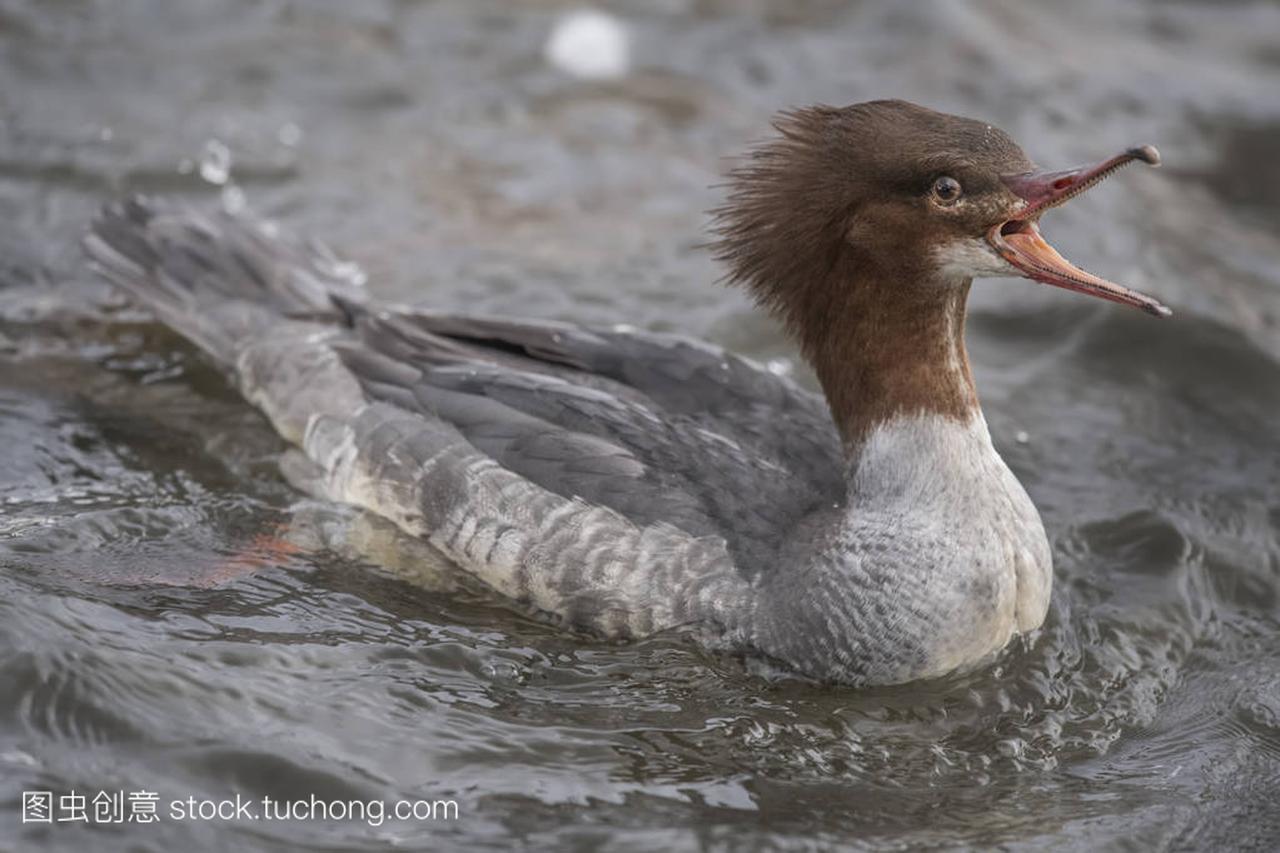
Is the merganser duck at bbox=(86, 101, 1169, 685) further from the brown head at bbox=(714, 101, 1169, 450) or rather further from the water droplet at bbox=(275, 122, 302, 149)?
the water droplet at bbox=(275, 122, 302, 149)

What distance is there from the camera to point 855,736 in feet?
16.8

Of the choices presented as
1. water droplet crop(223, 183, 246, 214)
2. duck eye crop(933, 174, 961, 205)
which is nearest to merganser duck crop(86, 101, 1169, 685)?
duck eye crop(933, 174, 961, 205)

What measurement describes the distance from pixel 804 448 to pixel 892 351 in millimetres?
569

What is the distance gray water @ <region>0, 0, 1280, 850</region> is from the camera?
4.82m

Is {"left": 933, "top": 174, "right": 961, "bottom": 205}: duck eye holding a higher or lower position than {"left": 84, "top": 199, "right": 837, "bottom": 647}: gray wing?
higher

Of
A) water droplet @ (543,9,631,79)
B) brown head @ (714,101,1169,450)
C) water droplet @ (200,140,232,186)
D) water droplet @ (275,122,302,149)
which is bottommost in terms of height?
brown head @ (714,101,1169,450)

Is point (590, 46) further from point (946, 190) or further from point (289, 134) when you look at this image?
point (946, 190)

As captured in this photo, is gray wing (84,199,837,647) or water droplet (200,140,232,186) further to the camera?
water droplet (200,140,232,186)

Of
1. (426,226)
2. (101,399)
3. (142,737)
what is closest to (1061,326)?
(426,226)

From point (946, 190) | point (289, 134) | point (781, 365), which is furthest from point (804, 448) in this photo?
point (289, 134)

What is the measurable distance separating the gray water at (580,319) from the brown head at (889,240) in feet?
3.36

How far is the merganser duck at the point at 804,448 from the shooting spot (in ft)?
16.5

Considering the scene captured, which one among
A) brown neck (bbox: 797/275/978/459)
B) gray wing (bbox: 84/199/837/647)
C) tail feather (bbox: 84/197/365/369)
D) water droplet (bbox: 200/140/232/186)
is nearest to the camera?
brown neck (bbox: 797/275/978/459)

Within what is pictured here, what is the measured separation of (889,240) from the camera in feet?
16.7
